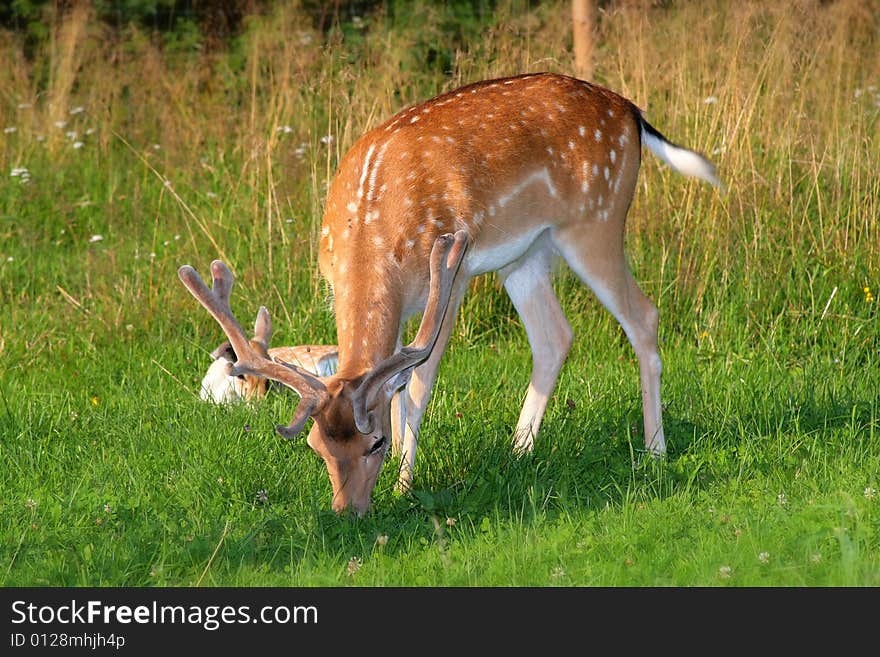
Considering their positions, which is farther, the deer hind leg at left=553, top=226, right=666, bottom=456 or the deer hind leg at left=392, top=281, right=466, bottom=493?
the deer hind leg at left=553, top=226, right=666, bottom=456

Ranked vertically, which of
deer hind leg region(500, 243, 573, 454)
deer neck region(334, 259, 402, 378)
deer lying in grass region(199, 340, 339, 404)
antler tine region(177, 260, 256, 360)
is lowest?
deer lying in grass region(199, 340, 339, 404)

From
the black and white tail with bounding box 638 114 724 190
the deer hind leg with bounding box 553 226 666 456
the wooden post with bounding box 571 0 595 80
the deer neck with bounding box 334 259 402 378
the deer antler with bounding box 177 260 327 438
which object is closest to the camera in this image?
the deer antler with bounding box 177 260 327 438

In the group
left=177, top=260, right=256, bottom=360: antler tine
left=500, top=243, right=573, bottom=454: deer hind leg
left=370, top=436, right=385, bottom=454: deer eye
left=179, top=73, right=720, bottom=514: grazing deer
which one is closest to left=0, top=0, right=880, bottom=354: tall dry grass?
left=500, top=243, right=573, bottom=454: deer hind leg

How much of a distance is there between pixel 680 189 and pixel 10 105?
626cm

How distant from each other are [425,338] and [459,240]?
39 centimetres

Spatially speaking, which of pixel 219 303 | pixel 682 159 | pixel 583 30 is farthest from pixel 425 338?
pixel 583 30

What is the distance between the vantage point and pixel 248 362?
4.84 meters

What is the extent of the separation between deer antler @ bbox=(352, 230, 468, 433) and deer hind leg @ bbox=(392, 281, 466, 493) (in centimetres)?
37

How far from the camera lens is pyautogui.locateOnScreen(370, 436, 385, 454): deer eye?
4.86 meters

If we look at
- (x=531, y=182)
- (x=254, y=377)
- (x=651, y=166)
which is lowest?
(x=254, y=377)

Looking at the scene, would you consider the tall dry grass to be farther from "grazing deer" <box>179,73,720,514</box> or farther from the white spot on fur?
the white spot on fur

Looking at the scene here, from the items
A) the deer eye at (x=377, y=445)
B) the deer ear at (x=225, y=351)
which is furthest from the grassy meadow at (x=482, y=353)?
the deer ear at (x=225, y=351)

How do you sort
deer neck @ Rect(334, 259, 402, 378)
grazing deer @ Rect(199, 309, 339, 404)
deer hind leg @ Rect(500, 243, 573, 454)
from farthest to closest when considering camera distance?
grazing deer @ Rect(199, 309, 339, 404)
deer hind leg @ Rect(500, 243, 573, 454)
deer neck @ Rect(334, 259, 402, 378)

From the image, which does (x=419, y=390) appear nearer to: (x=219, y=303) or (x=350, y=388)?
(x=350, y=388)
